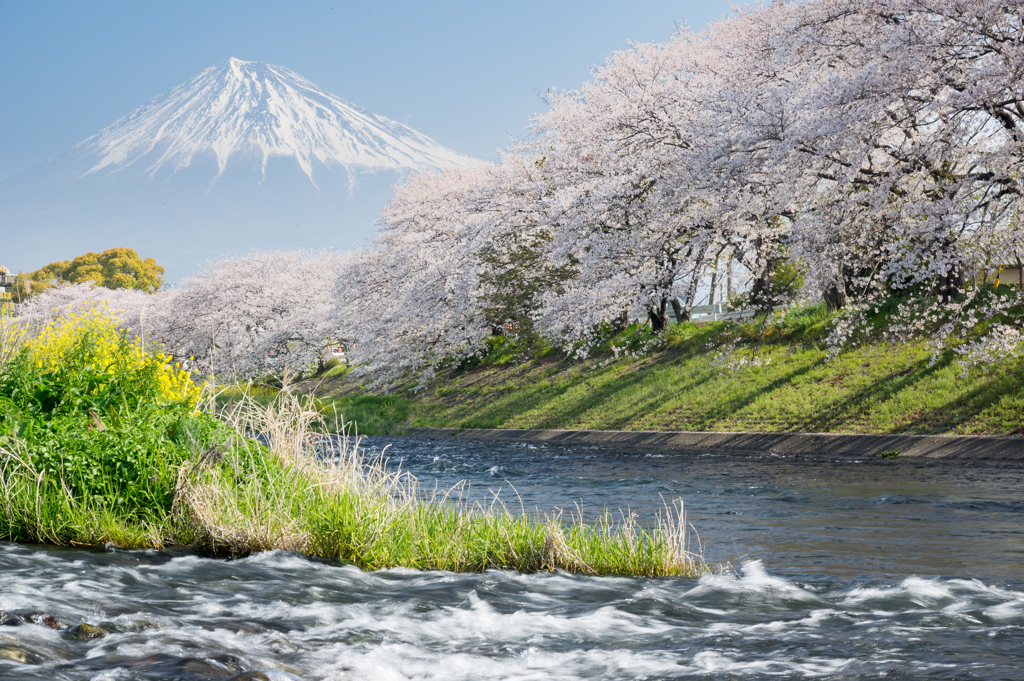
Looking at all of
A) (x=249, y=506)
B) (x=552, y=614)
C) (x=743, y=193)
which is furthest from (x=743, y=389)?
(x=552, y=614)

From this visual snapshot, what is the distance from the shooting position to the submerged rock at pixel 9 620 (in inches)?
189

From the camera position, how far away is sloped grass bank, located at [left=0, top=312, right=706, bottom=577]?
698 cm

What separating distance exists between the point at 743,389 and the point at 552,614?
1585 centimetres

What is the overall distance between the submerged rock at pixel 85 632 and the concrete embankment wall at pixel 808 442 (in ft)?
45.6

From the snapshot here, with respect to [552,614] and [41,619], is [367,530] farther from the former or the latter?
[41,619]

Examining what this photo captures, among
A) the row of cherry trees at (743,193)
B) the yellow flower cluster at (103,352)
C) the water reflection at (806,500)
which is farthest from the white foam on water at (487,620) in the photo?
the row of cherry trees at (743,193)

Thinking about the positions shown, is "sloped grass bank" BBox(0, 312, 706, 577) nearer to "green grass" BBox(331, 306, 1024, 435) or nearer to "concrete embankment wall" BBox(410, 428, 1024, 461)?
"concrete embankment wall" BBox(410, 428, 1024, 461)

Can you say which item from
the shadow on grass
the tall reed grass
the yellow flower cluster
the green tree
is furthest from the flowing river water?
the green tree

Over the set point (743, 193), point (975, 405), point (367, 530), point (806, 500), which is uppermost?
point (743, 193)

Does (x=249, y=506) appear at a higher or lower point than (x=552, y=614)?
higher

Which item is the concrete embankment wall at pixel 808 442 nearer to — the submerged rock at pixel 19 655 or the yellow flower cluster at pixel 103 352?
the yellow flower cluster at pixel 103 352

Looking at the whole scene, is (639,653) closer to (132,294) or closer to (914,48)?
(914,48)

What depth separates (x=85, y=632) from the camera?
4.79 meters

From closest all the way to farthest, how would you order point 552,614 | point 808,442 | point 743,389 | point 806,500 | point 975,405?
point 552,614
point 806,500
point 975,405
point 808,442
point 743,389
